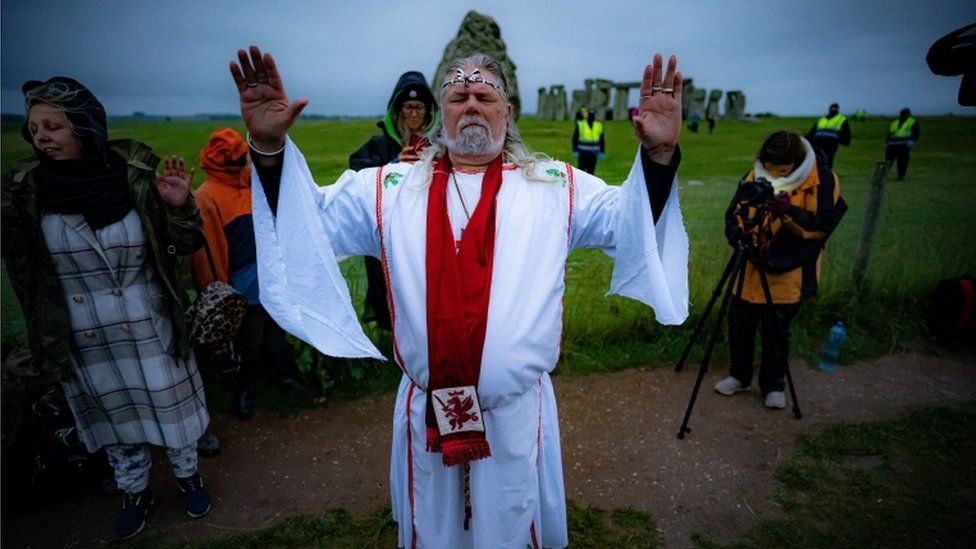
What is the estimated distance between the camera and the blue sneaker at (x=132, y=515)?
2836 mm

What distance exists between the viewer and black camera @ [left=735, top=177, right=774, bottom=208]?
339 centimetres

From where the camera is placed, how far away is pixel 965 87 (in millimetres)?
1923

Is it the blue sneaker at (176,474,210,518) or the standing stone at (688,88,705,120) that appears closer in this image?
the blue sneaker at (176,474,210,518)

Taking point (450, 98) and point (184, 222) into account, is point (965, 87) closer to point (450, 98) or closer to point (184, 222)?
point (450, 98)

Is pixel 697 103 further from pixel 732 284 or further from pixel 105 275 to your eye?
pixel 105 275

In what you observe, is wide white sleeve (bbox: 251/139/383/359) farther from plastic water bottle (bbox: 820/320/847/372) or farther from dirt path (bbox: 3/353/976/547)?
plastic water bottle (bbox: 820/320/847/372)

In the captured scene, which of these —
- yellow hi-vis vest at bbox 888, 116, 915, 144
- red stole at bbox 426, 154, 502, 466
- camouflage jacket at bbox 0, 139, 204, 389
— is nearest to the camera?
red stole at bbox 426, 154, 502, 466

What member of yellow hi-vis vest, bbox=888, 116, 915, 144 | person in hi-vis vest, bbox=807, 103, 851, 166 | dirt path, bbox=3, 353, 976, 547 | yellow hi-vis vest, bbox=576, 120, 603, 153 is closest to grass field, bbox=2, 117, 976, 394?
dirt path, bbox=3, 353, 976, 547

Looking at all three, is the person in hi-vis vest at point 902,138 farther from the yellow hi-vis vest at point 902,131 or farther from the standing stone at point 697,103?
the standing stone at point 697,103

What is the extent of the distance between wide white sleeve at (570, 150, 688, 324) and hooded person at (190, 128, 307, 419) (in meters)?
2.49

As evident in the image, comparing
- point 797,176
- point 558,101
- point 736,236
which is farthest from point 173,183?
point 558,101

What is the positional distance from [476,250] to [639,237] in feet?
2.05

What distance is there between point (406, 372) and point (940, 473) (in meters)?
3.63

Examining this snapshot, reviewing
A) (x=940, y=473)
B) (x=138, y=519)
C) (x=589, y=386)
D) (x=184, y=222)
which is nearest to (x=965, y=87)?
(x=940, y=473)
